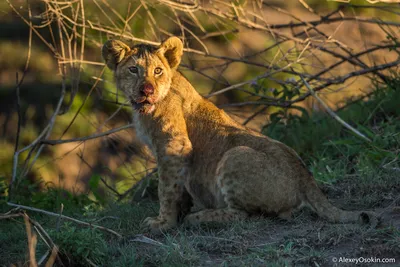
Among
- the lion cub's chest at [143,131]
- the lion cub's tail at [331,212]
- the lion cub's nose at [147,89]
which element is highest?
the lion cub's nose at [147,89]

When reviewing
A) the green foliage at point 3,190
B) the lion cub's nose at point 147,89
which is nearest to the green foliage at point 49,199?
the green foliage at point 3,190

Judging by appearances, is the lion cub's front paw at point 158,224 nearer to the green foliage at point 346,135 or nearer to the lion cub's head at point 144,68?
the lion cub's head at point 144,68

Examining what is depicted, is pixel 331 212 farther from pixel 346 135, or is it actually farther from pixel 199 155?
pixel 346 135

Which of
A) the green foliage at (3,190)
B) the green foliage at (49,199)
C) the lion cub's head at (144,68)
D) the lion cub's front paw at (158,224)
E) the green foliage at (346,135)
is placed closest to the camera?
the lion cub's front paw at (158,224)

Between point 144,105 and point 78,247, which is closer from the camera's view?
point 78,247

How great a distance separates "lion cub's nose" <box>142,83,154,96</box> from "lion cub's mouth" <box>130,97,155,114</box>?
6cm

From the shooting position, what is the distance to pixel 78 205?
664 centimetres

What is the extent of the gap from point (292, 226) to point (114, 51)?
2.05 meters

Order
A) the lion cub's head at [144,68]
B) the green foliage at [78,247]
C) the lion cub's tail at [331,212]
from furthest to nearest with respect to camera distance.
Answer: the lion cub's head at [144,68] < the lion cub's tail at [331,212] < the green foliage at [78,247]

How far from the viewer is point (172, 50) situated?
5398 millimetres

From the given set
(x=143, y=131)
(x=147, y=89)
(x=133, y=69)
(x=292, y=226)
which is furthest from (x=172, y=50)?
(x=292, y=226)

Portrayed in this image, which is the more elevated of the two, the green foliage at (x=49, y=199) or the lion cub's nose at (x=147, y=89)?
the lion cub's nose at (x=147, y=89)

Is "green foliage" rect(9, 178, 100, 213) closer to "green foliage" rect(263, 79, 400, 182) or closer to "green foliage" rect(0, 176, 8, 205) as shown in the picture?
"green foliage" rect(0, 176, 8, 205)

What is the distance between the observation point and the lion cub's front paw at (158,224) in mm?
5016
